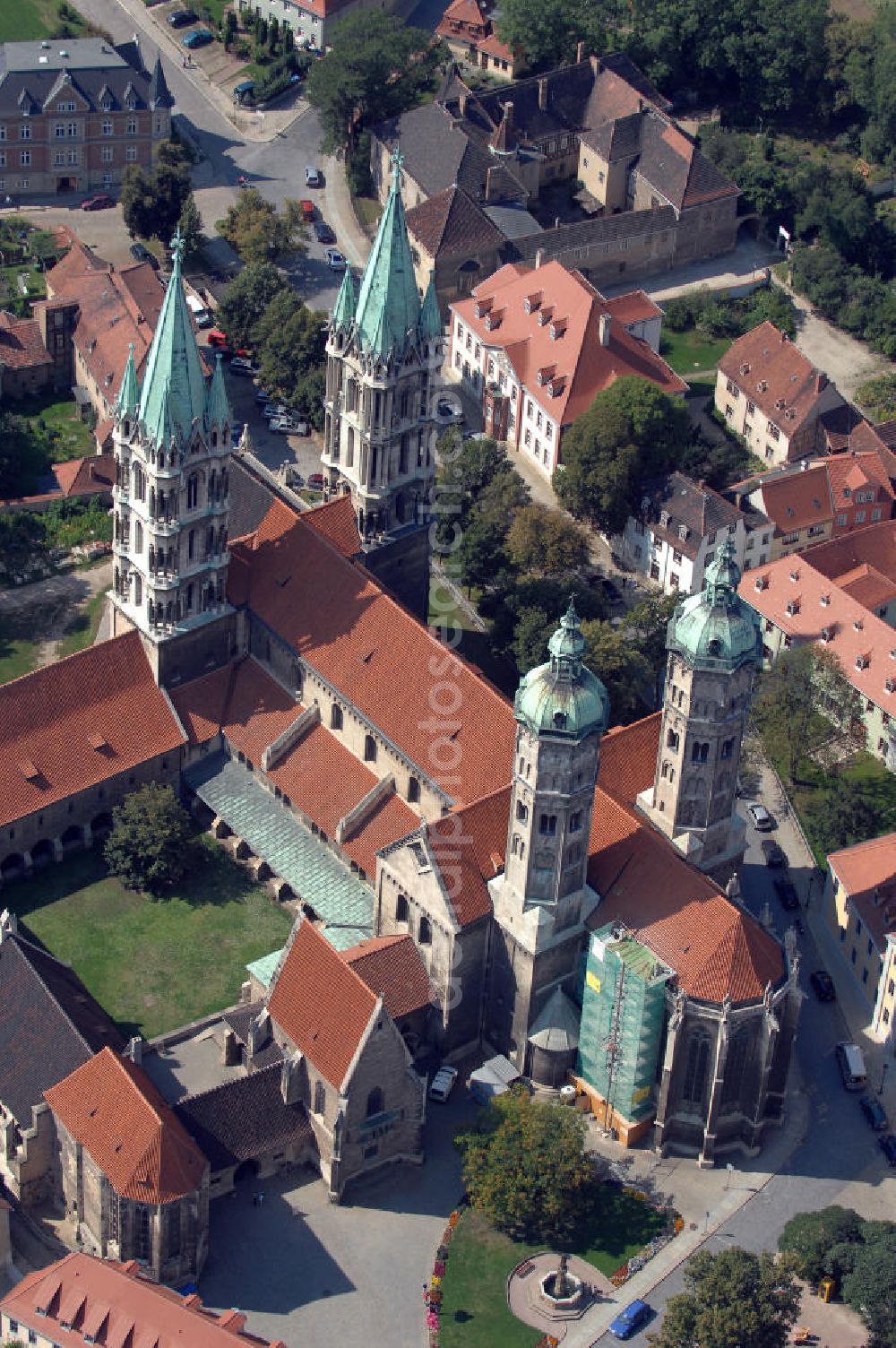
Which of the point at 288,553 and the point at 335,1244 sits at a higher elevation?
the point at 288,553

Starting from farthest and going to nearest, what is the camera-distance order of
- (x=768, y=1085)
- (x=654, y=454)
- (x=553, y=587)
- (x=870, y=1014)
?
(x=654, y=454), (x=553, y=587), (x=870, y=1014), (x=768, y=1085)

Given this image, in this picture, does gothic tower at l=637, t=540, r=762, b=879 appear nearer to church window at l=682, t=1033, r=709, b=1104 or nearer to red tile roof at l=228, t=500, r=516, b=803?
red tile roof at l=228, t=500, r=516, b=803

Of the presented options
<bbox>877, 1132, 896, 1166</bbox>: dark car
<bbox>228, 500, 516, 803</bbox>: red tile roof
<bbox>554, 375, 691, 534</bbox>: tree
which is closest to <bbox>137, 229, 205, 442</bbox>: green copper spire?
<bbox>228, 500, 516, 803</bbox>: red tile roof

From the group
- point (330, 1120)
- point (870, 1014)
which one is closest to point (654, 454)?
point (870, 1014)

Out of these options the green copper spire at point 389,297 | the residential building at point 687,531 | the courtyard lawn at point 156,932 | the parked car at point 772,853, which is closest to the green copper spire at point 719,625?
the green copper spire at point 389,297

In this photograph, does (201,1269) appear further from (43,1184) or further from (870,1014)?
(870,1014)

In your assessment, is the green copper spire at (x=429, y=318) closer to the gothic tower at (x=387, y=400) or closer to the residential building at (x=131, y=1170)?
the gothic tower at (x=387, y=400)
